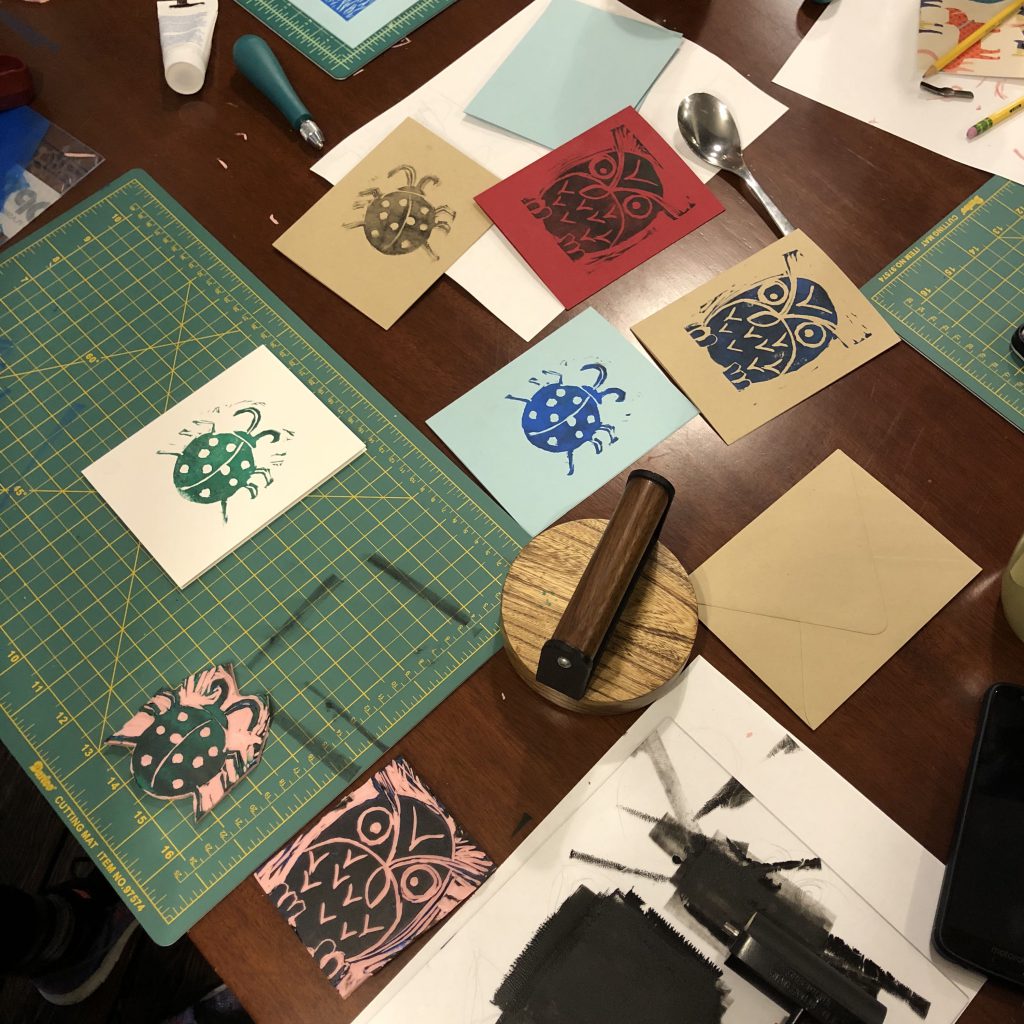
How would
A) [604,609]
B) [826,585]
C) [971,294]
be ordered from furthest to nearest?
[971,294], [826,585], [604,609]

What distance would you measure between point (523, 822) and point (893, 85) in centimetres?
89

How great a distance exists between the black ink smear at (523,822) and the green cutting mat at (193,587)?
12 centimetres

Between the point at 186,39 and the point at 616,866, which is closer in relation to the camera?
the point at 616,866

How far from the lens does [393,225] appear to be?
901mm

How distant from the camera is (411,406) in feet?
2.72

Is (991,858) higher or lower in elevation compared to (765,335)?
lower

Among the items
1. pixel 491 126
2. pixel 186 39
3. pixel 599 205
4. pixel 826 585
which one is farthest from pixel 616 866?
pixel 186 39

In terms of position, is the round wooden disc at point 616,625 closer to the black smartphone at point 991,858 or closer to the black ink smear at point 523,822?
the black ink smear at point 523,822

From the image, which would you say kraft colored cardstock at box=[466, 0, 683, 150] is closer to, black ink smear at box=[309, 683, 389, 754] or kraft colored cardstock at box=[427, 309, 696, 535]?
kraft colored cardstock at box=[427, 309, 696, 535]

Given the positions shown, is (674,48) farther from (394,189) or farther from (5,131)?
(5,131)

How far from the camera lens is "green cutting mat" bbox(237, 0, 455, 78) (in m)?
0.99

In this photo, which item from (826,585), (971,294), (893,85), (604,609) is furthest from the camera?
(893,85)

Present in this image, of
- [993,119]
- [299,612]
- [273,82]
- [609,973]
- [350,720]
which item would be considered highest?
[273,82]

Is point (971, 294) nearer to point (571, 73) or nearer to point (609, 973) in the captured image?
point (571, 73)
